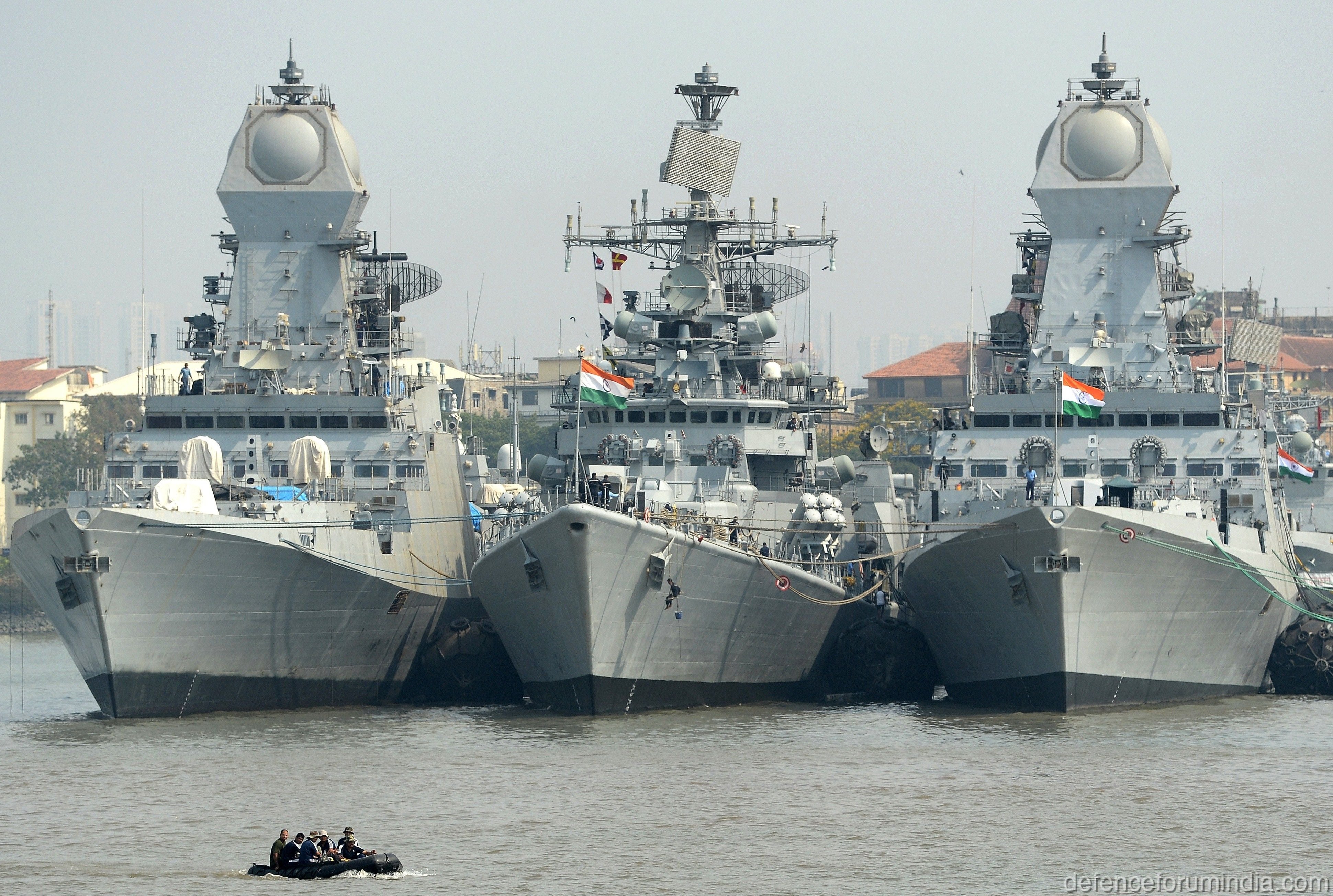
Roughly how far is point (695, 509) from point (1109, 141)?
12.1m

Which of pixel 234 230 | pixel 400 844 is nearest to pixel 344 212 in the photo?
pixel 234 230

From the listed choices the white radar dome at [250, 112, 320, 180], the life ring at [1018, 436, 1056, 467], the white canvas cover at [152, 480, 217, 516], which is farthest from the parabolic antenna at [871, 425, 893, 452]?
the white canvas cover at [152, 480, 217, 516]

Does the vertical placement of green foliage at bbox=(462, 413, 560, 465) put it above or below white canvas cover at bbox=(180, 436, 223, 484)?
above

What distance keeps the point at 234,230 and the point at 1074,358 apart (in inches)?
684

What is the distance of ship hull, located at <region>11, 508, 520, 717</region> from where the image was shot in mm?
32781

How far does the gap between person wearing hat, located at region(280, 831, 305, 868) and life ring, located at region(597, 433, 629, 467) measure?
16682 mm

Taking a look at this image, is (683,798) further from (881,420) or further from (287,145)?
(881,420)

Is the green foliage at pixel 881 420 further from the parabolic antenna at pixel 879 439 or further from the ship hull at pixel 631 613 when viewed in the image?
the ship hull at pixel 631 613

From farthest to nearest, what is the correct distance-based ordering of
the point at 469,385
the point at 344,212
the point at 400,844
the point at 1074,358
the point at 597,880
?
the point at 469,385 → the point at 344,212 → the point at 1074,358 → the point at 400,844 → the point at 597,880

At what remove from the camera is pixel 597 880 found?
75.9 ft

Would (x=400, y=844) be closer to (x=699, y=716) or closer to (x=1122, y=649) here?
(x=699, y=716)

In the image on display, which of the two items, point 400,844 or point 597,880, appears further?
point 400,844

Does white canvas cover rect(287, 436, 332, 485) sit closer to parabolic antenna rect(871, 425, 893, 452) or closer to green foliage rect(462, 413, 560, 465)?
parabolic antenna rect(871, 425, 893, 452)

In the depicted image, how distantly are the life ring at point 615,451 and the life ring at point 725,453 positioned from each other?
1.57m
